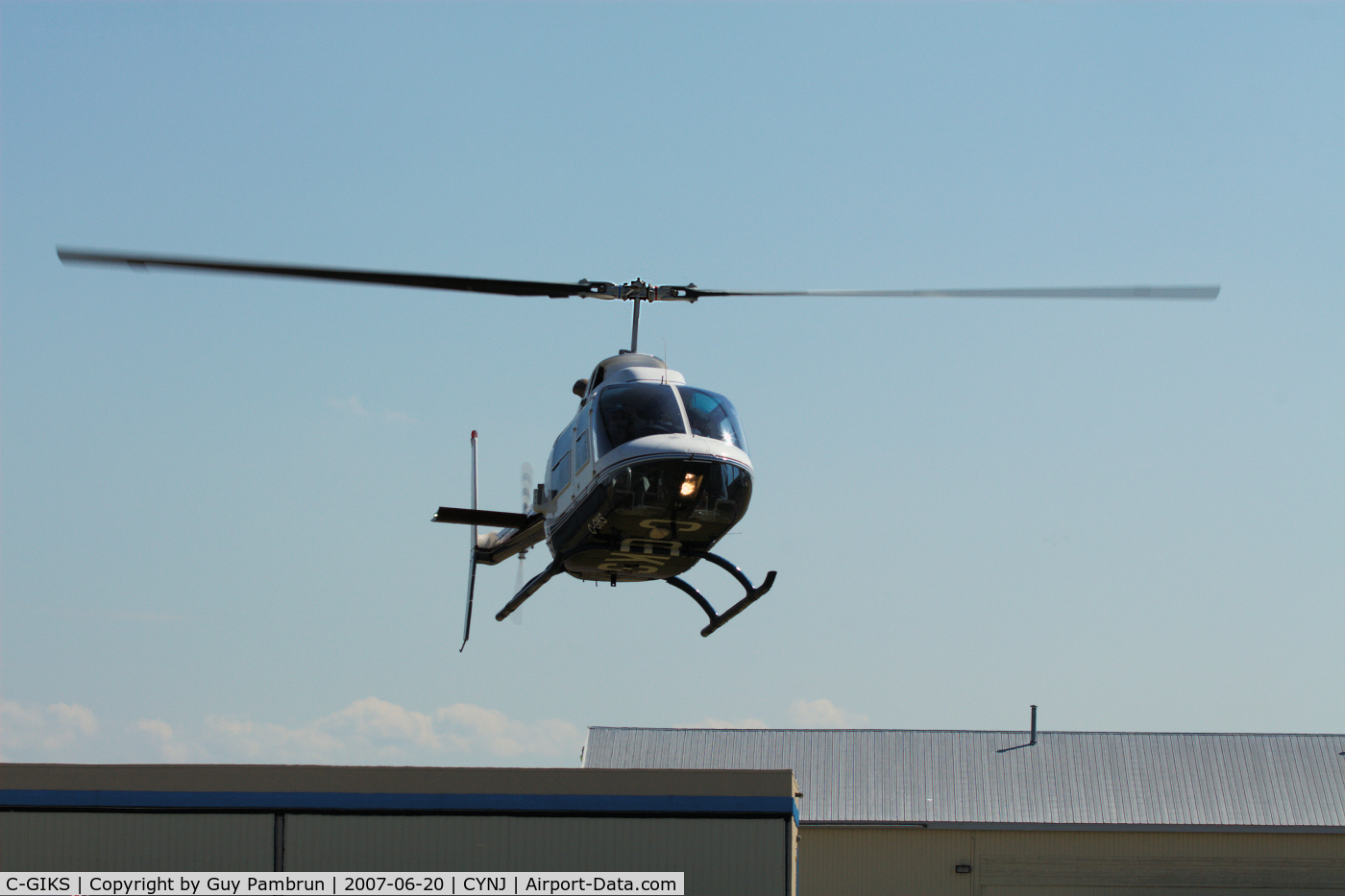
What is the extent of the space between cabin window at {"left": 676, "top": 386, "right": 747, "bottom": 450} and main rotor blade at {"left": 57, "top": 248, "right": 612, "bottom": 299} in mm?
1812

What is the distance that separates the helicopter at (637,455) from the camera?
1531 cm

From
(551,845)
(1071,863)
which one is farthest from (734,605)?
(1071,863)

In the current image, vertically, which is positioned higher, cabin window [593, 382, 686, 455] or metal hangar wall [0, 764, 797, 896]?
cabin window [593, 382, 686, 455]

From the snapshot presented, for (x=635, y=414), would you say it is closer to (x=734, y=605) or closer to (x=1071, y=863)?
(x=734, y=605)

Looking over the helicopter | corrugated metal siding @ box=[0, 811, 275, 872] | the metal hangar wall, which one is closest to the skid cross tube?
Result: the helicopter

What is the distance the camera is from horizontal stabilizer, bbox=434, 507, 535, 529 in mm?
18953

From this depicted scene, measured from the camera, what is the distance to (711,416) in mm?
16062

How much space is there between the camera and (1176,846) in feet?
108

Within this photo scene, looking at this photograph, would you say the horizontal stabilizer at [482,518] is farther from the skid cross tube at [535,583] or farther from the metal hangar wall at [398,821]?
the metal hangar wall at [398,821]

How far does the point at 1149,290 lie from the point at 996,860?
21.5 metres

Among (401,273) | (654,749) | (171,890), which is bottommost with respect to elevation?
(171,890)

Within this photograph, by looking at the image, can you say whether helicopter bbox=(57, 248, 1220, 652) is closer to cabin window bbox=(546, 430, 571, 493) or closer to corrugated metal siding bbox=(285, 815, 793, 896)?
cabin window bbox=(546, 430, 571, 493)

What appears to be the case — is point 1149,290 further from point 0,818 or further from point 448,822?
point 0,818

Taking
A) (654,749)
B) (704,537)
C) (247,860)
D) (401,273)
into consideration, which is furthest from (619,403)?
(654,749)
